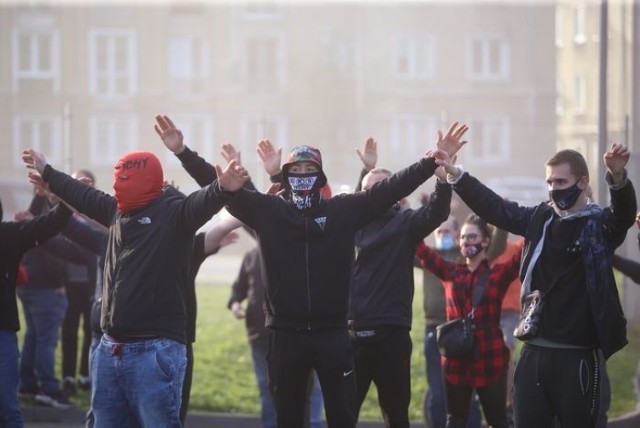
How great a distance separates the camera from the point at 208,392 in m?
12.1

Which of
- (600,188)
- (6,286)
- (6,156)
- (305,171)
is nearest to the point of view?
(305,171)

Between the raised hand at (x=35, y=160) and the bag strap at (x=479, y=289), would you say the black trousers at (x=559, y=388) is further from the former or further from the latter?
the raised hand at (x=35, y=160)

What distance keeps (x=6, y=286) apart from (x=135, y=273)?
1691mm

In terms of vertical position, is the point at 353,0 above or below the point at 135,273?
above

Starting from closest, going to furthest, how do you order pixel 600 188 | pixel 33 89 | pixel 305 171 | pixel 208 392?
pixel 305 171, pixel 208 392, pixel 600 188, pixel 33 89

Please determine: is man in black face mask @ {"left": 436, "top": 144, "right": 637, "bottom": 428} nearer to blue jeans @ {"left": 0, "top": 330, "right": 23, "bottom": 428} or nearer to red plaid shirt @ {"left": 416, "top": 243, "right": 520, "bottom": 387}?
red plaid shirt @ {"left": 416, "top": 243, "right": 520, "bottom": 387}

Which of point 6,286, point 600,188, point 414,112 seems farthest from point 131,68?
point 6,286

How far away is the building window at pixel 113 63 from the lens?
34.8m

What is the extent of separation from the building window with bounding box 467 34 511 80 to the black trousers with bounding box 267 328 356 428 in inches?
1161

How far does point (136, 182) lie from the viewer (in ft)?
22.4

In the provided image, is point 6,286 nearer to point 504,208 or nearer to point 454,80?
point 504,208

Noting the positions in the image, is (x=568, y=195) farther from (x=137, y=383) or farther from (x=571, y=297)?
(x=137, y=383)

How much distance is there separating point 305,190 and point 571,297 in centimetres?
166

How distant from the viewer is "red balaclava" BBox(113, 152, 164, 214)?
6.81 meters
